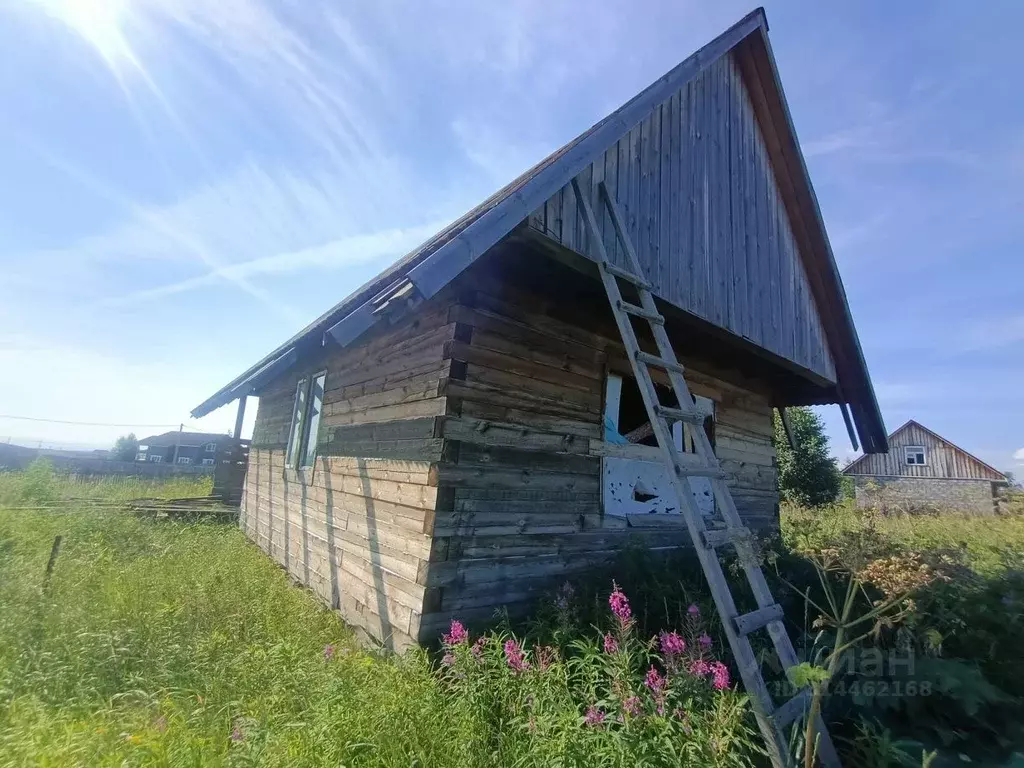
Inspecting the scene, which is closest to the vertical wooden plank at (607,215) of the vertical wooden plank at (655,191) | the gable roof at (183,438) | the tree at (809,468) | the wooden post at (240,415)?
the vertical wooden plank at (655,191)

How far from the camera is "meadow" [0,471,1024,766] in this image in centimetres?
254

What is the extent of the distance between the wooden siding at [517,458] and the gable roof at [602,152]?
1.02m

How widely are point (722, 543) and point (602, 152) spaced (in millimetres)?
3492

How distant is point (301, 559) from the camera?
279 inches

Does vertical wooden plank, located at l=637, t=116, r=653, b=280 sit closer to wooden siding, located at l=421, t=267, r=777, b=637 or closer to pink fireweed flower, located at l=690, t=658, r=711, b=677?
wooden siding, located at l=421, t=267, r=777, b=637

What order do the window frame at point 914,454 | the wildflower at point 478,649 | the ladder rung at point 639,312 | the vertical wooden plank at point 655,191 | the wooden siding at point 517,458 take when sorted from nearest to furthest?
the wildflower at point 478,649 → the ladder rung at point 639,312 → the wooden siding at point 517,458 → the vertical wooden plank at point 655,191 → the window frame at point 914,454

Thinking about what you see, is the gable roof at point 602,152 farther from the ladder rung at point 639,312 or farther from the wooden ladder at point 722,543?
the ladder rung at point 639,312

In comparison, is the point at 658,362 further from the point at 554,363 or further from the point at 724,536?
the point at 554,363

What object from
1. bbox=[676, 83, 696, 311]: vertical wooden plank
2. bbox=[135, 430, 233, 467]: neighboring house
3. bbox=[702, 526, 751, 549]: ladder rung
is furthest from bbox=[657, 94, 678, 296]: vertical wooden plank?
bbox=[135, 430, 233, 467]: neighboring house

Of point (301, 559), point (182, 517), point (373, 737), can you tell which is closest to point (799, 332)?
point (373, 737)

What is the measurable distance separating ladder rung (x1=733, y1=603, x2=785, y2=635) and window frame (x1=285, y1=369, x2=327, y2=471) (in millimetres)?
5872

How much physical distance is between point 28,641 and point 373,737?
3435 mm

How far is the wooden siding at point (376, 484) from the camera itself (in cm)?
442

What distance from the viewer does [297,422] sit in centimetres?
834
